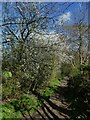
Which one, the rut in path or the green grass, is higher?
the green grass

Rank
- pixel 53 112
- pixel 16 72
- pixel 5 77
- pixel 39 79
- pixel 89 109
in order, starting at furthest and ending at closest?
1. pixel 39 79
2. pixel 16 72
3. pixel 5 77
4. pixel 53 112
5. pixel 89 109

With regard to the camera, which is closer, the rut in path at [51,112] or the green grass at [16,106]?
the green grass at [16,106]

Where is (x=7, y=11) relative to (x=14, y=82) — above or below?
above

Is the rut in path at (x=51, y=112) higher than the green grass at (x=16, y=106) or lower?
lower

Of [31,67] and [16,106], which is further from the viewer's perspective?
[31,67]

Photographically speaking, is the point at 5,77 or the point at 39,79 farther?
the point at 39,79

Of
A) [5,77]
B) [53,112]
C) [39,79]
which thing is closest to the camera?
[53,112]

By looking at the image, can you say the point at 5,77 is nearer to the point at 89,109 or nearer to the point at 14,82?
the point at 14,82

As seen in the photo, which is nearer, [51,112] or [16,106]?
[16,106]

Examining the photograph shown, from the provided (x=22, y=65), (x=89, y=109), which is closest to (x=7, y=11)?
(x=22, y=65)

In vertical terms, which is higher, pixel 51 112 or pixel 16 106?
pixel 16 106

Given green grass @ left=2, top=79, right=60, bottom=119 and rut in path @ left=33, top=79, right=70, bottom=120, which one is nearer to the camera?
green grass @ left=2, top=79, right=60, bottom=119

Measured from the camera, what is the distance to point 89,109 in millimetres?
10164

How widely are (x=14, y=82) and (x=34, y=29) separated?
9.02ft
